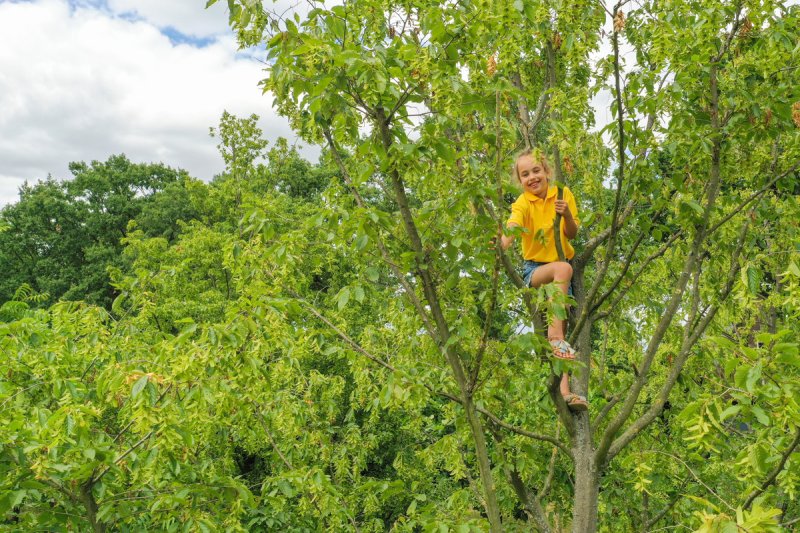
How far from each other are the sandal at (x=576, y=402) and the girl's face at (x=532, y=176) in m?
1.17

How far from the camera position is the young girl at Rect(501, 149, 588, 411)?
3.46 m

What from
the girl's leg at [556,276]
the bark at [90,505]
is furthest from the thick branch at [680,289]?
the bark at [90,505]

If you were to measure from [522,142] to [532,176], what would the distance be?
0.28 meters

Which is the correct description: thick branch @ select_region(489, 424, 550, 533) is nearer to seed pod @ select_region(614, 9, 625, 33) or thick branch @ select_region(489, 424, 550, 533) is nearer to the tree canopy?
the tree canopy

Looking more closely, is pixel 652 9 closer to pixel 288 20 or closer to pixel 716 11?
pixel 716 11

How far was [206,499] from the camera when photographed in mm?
3709

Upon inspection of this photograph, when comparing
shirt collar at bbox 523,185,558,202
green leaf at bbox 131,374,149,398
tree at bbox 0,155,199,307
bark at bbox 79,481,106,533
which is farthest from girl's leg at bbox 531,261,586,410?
tree at bbox 0,155,199,307

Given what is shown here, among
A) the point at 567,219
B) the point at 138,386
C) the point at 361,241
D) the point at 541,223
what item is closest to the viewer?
the point at 361,241

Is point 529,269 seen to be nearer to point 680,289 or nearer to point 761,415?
point 680,289

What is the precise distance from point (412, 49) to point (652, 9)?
6.20ft

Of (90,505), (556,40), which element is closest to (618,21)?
(556,40)

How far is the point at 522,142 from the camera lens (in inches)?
150

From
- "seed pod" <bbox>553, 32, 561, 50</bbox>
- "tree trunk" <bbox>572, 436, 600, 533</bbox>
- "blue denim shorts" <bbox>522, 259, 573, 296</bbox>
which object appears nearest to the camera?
"tree trunk" <bbox>572, 436, 600, 533</bbox>

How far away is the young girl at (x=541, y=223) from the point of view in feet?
11.3
